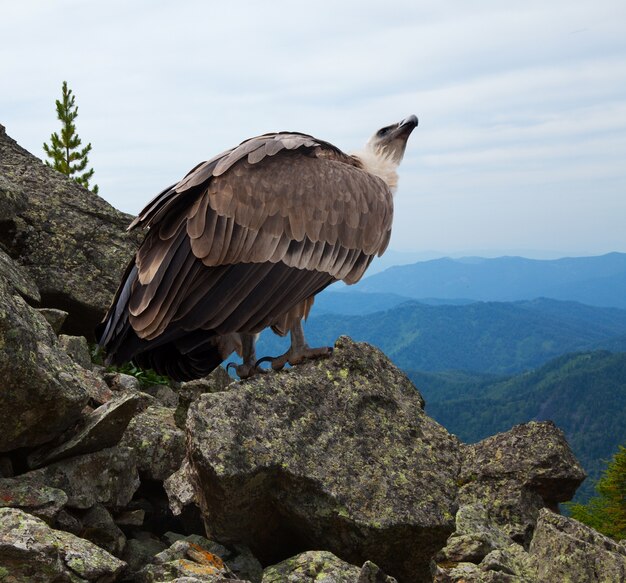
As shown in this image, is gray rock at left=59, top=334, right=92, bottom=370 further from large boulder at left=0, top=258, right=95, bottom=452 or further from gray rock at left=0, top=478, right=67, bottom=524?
gray rock at left=0, top=478, right=67, bottom=524

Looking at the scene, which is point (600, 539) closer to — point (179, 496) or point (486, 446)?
point (486, 446)

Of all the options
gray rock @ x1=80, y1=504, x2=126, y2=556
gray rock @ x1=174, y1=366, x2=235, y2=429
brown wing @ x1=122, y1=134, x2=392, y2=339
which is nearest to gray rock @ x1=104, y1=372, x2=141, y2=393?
gray rock @ x1=174, y1=366, x2=235, y2=429

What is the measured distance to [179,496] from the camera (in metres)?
7.23

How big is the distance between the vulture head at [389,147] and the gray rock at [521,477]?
3873mm

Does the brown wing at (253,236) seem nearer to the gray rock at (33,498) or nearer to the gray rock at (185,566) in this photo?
the gray rock at (33,498)

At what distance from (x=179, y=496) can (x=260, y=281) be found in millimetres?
2232

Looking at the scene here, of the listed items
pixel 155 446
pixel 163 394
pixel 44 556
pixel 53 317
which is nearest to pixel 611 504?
pixel 163 394

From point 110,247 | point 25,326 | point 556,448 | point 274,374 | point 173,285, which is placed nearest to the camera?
point 25,326

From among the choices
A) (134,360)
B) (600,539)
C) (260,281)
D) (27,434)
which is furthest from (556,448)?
(27,434)

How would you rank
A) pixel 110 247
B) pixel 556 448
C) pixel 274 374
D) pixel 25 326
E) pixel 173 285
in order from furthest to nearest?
pixel 110 247
pixel 556 448
pixel 274 374
pixel 173 285
pixel 25 326

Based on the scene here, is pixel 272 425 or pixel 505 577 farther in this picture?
pixel 272 425

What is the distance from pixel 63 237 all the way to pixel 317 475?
7.40m

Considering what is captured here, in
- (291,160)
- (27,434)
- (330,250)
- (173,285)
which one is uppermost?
(291,160)

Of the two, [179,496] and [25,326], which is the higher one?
[25,326]
